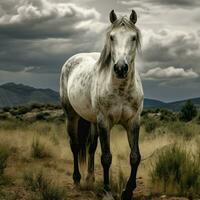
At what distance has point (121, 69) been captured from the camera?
590 cm

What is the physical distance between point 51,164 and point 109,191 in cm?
401

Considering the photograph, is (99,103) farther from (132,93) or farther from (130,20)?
(130,20)

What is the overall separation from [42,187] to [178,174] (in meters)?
2.13

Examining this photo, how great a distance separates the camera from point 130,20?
668 centimetres

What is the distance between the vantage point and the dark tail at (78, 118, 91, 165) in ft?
29.2

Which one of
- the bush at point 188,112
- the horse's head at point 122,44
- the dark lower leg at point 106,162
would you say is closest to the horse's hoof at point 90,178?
the dark lower leg at point 106,162

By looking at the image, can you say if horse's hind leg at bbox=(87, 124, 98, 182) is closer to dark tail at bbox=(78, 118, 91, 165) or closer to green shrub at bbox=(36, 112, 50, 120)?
dark tail at bbox=(78, 118, 91, 165)

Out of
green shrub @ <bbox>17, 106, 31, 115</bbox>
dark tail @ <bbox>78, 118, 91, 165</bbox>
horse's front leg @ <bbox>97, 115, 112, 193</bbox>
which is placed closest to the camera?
horse's front leg @ <bbox>97, 115, 112, 193</bbox>

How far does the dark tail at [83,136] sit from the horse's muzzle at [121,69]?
3021 mm

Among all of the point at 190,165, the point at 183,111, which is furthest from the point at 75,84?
the point at 183,111

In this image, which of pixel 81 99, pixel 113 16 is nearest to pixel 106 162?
pixel 81 99

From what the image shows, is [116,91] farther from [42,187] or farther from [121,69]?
[42,187]

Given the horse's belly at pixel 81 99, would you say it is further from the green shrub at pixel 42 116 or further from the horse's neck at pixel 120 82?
the green shrub at pixel 42 116

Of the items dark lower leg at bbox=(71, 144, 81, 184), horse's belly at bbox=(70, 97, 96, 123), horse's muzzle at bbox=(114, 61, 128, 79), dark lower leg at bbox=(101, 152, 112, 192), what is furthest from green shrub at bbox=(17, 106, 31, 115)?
horse's muzzle at bbox=(114, 61, 128, 79)
